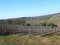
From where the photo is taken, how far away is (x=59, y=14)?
14488 cm

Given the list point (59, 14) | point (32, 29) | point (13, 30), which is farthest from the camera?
point (59, 14)

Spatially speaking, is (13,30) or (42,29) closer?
(13,30)

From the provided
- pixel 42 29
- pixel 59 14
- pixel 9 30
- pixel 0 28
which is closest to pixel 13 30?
pixel 9 30

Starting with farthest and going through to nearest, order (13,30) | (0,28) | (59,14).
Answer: (59,14) < (13,30) < (0,28)

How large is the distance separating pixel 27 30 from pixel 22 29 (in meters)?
1.23

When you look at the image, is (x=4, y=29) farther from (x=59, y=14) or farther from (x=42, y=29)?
(x=59, y=14)

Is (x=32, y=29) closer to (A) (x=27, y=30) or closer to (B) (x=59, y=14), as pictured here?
(A) (x=27, y=30)

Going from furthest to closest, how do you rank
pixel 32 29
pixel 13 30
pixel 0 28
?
pixel 32 29
pixel 13 30
pixel 0 28

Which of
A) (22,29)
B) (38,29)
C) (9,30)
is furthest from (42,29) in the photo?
(9,30)

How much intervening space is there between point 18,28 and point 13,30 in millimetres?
1668

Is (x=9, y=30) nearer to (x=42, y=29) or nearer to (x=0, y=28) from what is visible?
(x=0, y=28)

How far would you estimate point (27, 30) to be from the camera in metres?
45.2

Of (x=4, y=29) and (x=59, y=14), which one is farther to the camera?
(x=59, y=14)

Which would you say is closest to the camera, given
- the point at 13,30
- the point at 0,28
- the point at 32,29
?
the point at 0,28
